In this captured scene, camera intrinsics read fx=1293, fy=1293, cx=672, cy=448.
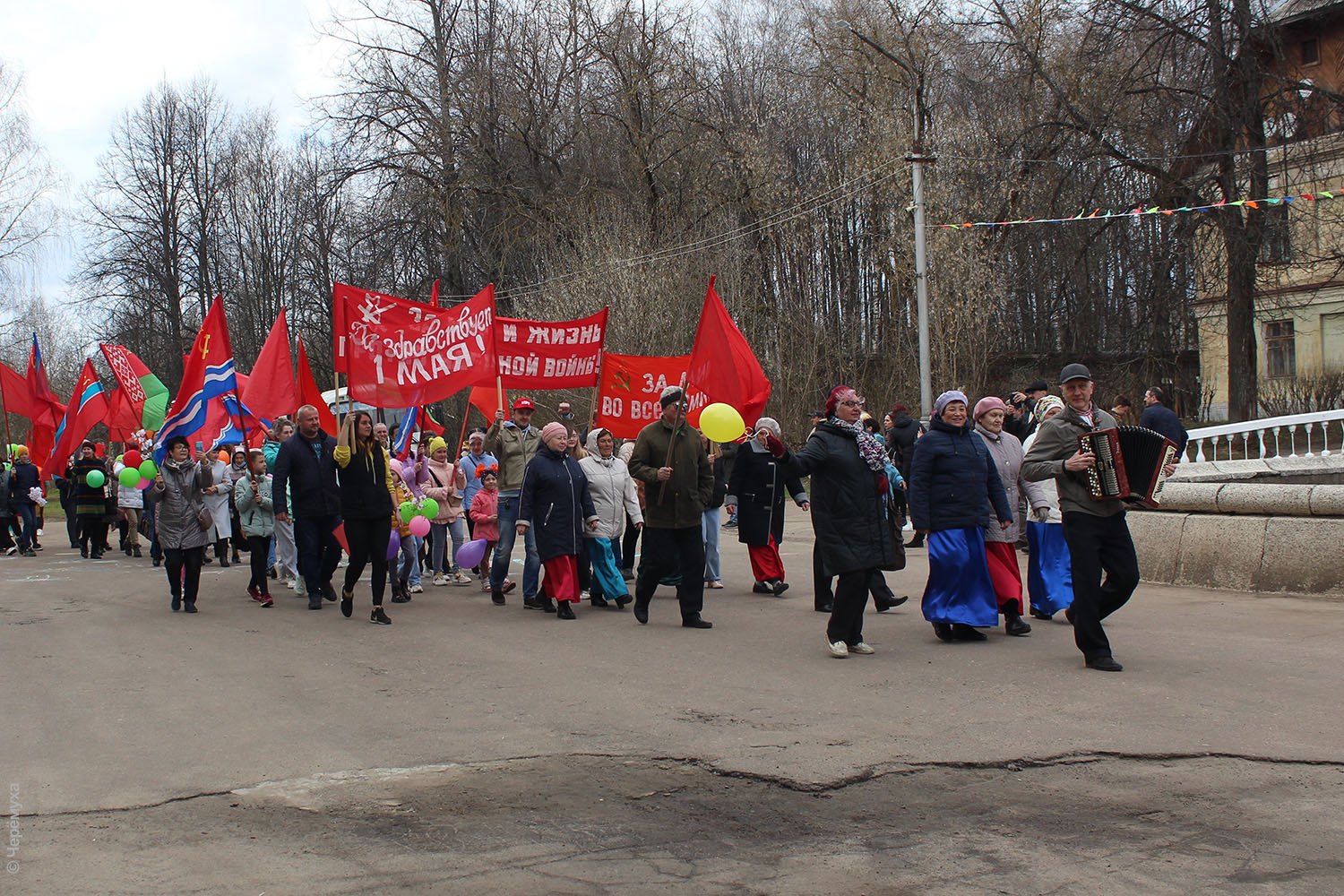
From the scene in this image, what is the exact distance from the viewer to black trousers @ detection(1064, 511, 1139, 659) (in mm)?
7809

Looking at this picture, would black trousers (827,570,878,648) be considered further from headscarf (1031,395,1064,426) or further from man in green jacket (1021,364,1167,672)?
headscarf (1031,395,1064,426)

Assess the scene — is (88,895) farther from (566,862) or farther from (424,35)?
(424,35)

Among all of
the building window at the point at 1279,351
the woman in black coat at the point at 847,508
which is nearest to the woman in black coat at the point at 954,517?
the woman in black coat at the point at 847,508

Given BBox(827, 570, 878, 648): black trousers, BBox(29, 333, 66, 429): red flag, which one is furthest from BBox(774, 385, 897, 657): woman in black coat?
BBox(29, 333, 66, 429): red flag

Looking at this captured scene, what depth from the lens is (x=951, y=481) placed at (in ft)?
29.5

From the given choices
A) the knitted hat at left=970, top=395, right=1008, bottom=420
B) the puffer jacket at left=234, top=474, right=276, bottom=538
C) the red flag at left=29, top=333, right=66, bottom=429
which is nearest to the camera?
the knitted hat at left=970, top=395, right=1008, bottom=420

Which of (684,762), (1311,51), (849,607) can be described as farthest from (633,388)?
(1311,51)

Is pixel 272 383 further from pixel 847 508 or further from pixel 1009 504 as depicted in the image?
pixel 1009 504

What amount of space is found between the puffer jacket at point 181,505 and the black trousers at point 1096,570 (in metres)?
7.87

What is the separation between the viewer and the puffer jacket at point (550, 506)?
1108cm

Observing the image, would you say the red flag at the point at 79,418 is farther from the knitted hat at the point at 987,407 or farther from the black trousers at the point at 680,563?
the knitted hat at the point at 987,407

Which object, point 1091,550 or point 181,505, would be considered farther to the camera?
point 181,505

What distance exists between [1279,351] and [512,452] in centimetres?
3082

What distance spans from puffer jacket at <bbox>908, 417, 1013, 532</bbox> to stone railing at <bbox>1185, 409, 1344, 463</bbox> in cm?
712
